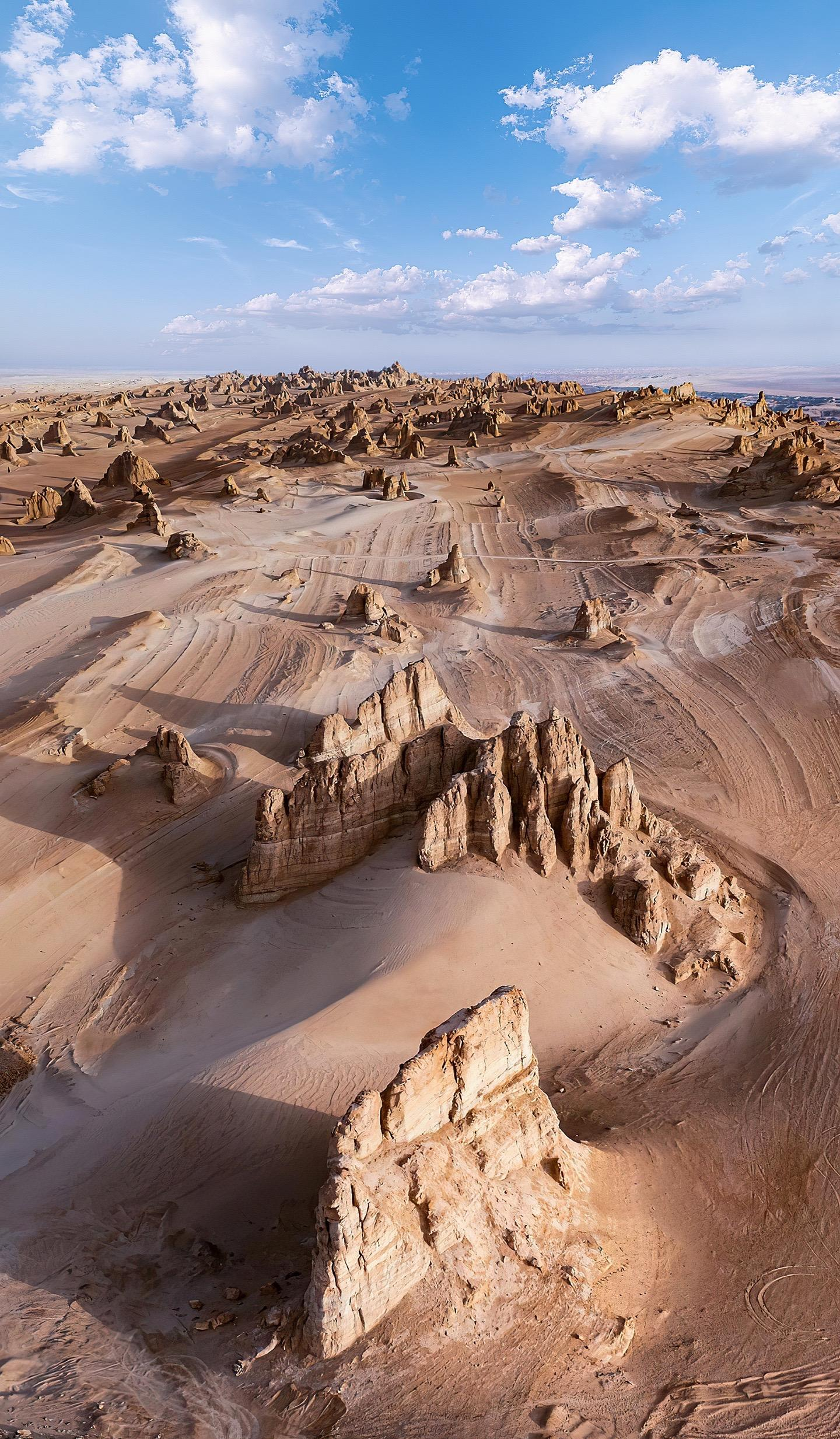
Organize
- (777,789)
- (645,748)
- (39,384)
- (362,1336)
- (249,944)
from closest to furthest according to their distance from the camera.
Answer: (362,1336) < (249,944) < (777,789) < (645,748) < (39,384)

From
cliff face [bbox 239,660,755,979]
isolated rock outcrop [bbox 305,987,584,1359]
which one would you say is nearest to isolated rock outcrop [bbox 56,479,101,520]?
cliff face [bbox 239,660,755,979]

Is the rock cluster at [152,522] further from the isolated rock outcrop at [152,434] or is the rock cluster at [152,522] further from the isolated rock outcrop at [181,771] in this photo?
the isolated rock outcrop at [152,434]

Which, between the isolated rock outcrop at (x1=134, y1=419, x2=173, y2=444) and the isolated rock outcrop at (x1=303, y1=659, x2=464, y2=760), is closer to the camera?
the isolated rock outcrop at (x1=303, y1=659, x2=464, y2=760)

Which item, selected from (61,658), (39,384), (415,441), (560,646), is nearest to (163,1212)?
(61,658)

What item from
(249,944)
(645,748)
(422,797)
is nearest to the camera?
(249,944)

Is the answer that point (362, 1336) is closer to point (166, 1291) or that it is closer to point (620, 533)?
point (166, 1291)

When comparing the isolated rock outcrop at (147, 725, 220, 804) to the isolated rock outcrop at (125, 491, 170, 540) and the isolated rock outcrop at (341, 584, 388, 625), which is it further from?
the isolated rock outcrop at (125, 491, 170, 540)

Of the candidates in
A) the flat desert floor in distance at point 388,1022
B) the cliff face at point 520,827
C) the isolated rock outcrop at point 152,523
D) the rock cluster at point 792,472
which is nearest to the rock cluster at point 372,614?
the flat desert floor in distance at point 388,1022

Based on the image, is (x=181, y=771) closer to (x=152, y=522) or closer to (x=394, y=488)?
(x=152, y=522)
